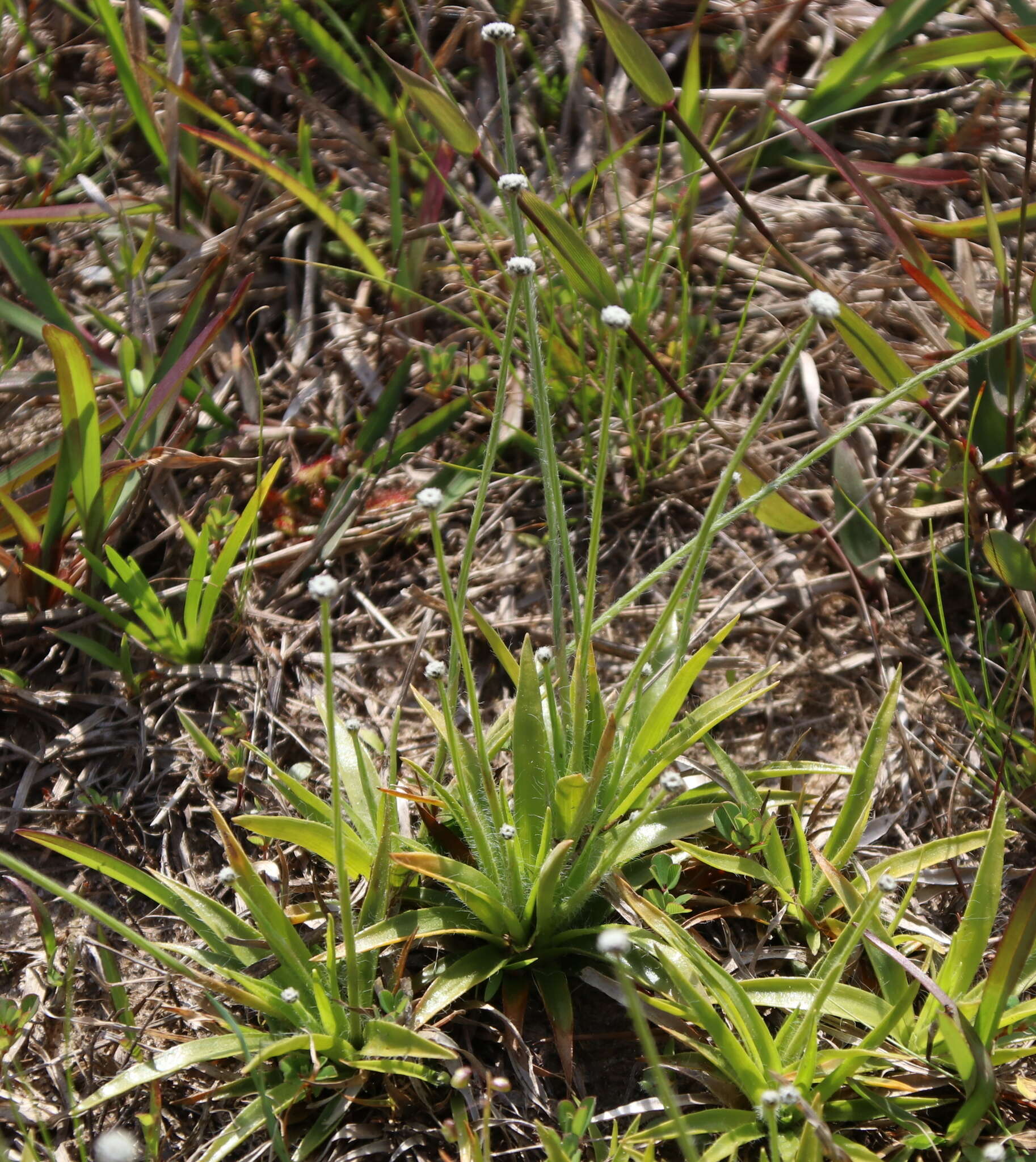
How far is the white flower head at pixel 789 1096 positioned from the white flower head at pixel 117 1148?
2.76ft

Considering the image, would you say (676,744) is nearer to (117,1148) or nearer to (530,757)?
(530,757)

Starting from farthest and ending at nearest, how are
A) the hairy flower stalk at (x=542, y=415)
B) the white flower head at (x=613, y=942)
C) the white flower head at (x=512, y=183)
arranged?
1. the hairy flower stalk at (x=542, y=415)
2. the white flower head at (x=512, y=183)
3. the white flower head at (x=613, y=942)

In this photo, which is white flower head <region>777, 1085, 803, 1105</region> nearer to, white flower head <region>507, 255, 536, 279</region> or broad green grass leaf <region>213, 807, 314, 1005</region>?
broad green grass leaf <region>213, 807, 314, 1005</region>

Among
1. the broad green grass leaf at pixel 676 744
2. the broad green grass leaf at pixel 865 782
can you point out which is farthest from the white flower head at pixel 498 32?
the broad green grass leaf at pixel 865 782

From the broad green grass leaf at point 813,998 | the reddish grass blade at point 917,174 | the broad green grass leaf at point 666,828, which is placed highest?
the reddish grass blade at point 917,174

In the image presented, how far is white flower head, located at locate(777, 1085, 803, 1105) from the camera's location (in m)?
0.90

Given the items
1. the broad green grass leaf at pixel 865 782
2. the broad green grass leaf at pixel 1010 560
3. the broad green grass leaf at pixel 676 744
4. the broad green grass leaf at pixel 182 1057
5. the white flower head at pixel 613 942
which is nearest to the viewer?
the white flower head at pixel 613 942

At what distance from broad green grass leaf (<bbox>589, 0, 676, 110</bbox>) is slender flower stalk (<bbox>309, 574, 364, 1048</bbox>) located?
820 millimetres

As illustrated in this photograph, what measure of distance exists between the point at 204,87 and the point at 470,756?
77.8 inches

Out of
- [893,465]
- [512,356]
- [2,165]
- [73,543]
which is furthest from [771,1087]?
[2,165]

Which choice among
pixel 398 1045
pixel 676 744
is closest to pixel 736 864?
pixel 676 744

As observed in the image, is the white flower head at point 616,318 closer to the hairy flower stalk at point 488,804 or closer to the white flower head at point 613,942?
the hairy flower stalk at point 488,804

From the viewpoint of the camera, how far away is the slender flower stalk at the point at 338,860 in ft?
2.85

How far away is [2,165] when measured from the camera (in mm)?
2416
